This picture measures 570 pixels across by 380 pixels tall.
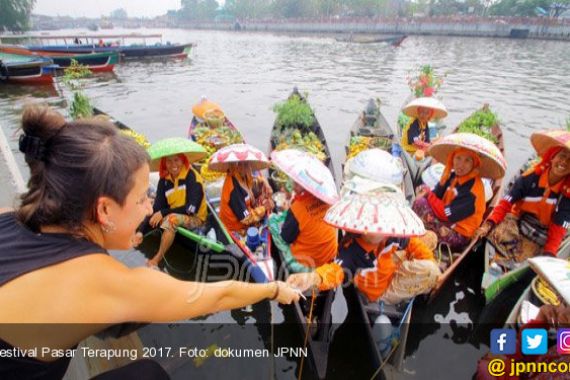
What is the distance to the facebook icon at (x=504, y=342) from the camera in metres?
2.65

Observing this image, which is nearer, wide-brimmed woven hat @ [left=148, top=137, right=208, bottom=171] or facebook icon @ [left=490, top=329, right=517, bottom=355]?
facebook icon @ [left=490, top=329, right=517, bottom=355]

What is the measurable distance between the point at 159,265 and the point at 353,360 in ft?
10.3

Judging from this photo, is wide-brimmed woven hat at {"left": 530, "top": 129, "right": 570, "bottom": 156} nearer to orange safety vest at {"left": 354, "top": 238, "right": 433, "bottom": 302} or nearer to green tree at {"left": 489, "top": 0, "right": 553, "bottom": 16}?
orange safety vest at {"left": 354, "top": 238, "right": 433, "bottom": 302}

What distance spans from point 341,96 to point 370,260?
1469 centimetres

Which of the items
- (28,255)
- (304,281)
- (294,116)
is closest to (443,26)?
(294,116)

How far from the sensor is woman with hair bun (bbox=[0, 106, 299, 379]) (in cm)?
118

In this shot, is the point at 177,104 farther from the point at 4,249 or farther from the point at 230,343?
the point at 4,249

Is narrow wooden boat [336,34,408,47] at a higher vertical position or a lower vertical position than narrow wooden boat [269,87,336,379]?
higher

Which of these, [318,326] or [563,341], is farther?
[318,326]

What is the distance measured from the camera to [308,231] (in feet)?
11.6

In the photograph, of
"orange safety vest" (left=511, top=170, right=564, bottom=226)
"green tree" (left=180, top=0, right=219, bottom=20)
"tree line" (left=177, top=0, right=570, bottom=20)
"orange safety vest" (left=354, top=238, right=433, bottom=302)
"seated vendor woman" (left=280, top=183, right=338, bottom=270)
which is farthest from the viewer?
"green tree" (left=180, top=0, right=219, bottom=20)

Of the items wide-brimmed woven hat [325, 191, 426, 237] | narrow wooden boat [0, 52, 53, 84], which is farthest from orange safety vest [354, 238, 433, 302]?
narrow wooden boat [0, 52, 53, 84]

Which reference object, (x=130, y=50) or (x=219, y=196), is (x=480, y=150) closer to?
(x=219, y=196)

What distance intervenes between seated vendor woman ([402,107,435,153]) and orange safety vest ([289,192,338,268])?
4.19 meters
